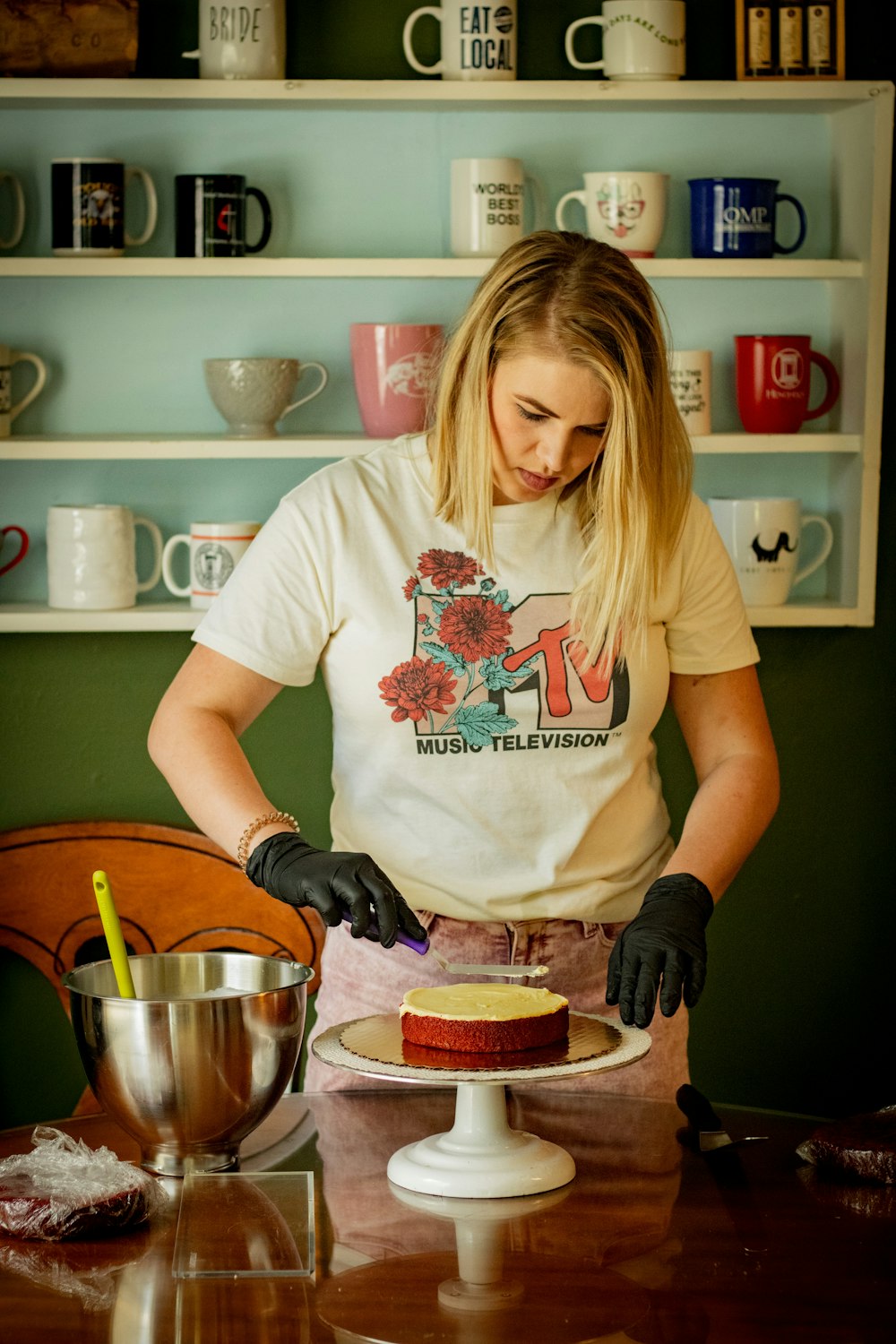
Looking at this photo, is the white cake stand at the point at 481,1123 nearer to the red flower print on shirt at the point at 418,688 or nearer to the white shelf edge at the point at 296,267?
the red flower print on shirt at the point at 418,688

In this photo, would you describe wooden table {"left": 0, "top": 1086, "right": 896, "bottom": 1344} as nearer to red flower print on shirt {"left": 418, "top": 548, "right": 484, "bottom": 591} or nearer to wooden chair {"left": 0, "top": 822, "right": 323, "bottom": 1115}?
red flower print on shirt {"left": 418, "top": 548, "right": 484, "bottom": 591}

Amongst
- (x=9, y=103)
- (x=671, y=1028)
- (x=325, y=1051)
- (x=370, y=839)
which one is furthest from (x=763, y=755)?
(x=9, y=103)

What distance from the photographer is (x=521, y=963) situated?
61.2 inches

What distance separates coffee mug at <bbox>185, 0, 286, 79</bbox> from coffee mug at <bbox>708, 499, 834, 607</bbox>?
2.91 feet

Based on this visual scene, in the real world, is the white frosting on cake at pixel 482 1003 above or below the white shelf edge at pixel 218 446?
below

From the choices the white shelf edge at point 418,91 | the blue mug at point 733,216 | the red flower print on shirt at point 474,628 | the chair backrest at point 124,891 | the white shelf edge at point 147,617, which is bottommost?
the chair backrest at point 124,891

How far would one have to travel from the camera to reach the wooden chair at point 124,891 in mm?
2291

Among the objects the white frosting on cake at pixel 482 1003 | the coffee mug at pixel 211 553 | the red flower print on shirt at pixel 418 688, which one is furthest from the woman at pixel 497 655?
the coffee mug at pixel 211 553

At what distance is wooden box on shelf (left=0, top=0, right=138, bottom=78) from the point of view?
2070mm

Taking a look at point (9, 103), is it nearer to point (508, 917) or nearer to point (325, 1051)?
point (508, 917)

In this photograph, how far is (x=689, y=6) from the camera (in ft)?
7.32

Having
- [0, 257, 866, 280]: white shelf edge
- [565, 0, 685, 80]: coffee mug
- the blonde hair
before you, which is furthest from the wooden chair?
[565, 0, 685, 80]: coffee mug

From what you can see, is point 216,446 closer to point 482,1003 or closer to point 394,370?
point 394,370

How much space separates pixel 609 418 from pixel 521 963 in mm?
562
